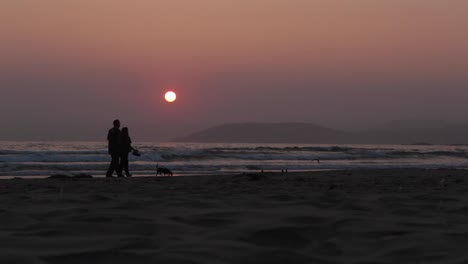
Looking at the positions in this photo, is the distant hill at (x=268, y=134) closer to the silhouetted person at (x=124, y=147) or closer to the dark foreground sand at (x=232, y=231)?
the silhouetted person at (x=124, y=147)

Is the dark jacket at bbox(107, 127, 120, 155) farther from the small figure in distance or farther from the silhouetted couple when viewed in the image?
the small figure in distance

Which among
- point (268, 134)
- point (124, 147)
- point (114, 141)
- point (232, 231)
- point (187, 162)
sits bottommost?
point (232, 231)

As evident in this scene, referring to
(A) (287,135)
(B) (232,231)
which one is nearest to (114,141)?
(B) (232,231)

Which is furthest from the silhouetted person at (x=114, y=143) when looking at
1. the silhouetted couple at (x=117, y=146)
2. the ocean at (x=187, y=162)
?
the ocean at (x=187, y=162)

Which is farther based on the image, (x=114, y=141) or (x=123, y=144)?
(x=123, y=144)

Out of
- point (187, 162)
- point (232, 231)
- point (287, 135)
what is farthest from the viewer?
point (287, 135)

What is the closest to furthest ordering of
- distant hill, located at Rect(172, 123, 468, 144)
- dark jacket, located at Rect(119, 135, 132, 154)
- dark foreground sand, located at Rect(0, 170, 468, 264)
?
dark foreground sand, located at Rect(0, 170, 468, 264), dark jacket, located at Rect(119, 135, 132, 154), distant hill, located at Rect(172, 123, 468, 144)

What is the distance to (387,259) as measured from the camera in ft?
9.79

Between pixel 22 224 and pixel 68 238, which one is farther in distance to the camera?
pixel 22 224

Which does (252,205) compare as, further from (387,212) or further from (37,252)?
(37,252)

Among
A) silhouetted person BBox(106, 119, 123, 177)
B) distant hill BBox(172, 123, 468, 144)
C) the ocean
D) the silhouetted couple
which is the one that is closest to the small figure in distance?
the silhouetted couple

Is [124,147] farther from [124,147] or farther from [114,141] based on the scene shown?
[114,141]

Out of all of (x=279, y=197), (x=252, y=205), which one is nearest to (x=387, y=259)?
(x=252, y=205)

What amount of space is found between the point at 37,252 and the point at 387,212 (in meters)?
3.02
